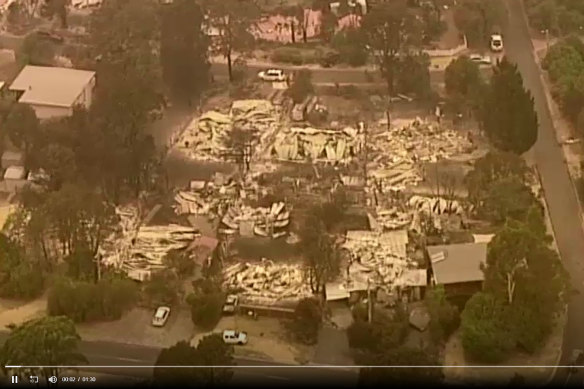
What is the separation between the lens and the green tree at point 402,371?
3863mm

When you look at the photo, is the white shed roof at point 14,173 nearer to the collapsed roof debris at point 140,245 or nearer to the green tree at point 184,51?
the collapsed roof debris at point 140,245

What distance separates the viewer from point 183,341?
429cm

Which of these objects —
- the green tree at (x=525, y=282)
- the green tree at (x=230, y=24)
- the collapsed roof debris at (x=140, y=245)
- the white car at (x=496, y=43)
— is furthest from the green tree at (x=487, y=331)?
the green tree at (x=230, y=24)

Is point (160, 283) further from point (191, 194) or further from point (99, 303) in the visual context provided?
point (191, 194)

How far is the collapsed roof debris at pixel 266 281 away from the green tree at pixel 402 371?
26.7 inches

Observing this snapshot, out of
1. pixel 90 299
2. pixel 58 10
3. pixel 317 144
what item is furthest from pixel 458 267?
pixel 58 10

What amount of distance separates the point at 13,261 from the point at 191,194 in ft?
3.28

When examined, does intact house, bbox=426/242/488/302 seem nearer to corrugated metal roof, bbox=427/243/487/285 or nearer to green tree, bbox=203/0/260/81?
corrugated metal roof, bbox=427/243/487/285

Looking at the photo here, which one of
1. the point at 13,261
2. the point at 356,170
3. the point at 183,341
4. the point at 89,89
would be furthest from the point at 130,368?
the point at 89,89

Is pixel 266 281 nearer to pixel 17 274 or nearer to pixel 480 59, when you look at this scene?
pixel 17 274

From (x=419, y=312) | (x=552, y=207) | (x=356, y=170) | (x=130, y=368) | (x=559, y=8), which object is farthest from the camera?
(x=559, y=8)

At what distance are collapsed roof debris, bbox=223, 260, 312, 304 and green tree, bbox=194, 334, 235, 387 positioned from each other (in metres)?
0.56

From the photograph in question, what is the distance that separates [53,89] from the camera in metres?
6.26

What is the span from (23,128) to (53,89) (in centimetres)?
60
